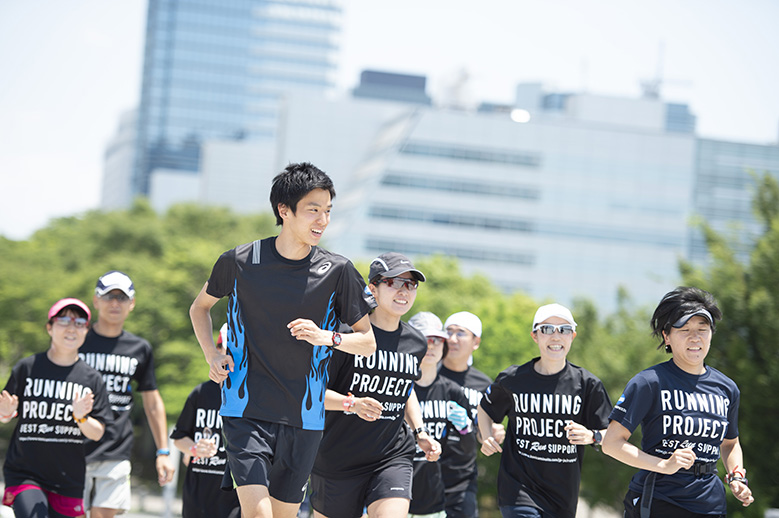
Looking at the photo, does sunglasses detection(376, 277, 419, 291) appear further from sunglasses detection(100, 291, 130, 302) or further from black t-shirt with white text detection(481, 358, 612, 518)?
sunglasses detection(100, 291, 130, 302)

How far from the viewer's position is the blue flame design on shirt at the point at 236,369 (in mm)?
5230

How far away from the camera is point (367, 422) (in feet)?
21.6

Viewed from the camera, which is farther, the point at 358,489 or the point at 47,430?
the point at 47,430

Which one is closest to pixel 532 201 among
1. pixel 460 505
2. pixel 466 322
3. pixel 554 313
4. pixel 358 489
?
pixel 466 322

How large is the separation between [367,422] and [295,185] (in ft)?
6.95

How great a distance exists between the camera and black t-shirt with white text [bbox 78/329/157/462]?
27.0 ft

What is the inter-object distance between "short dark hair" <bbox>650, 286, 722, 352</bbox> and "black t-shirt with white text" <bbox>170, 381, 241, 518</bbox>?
3583mm

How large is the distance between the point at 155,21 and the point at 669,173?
119 meters

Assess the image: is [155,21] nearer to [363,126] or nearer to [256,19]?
[256,19]

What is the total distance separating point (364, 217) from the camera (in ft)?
340

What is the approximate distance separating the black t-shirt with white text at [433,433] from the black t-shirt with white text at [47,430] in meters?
2.83

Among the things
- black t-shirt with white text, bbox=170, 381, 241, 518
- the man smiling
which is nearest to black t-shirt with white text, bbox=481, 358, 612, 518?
the man smiling

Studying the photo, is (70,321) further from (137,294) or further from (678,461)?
(137,294)

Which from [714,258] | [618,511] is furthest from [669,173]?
[714,258]
